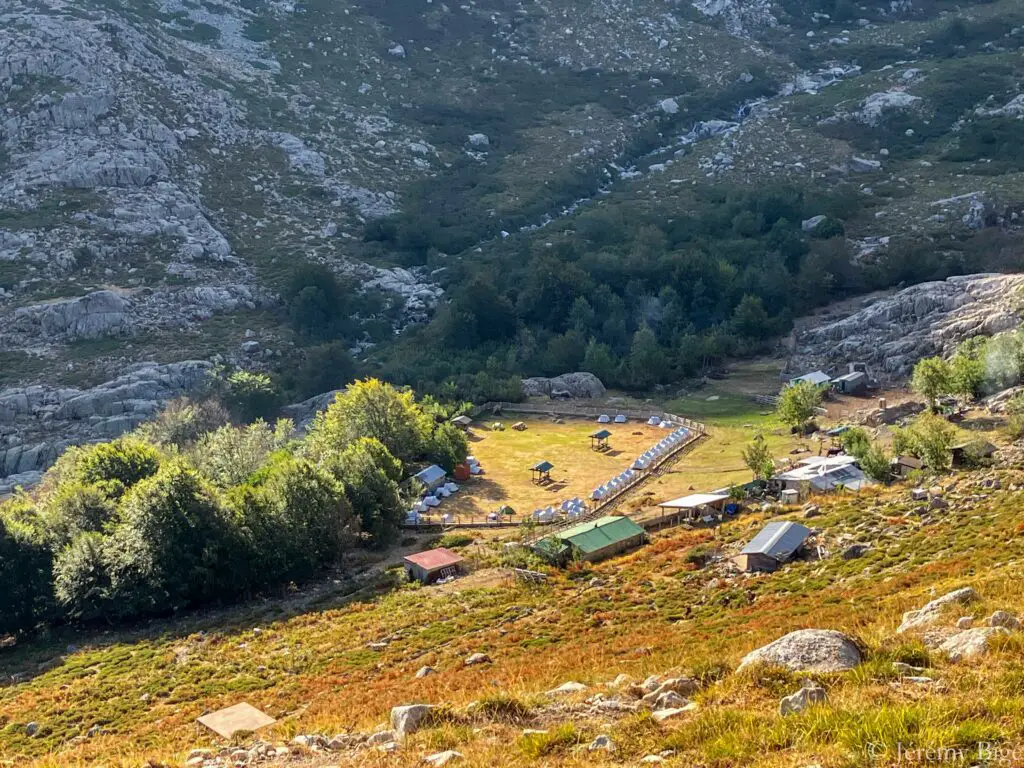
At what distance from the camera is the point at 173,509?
41375mm

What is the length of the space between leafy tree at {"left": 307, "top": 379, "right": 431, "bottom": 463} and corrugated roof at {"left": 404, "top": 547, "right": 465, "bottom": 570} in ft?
51.4

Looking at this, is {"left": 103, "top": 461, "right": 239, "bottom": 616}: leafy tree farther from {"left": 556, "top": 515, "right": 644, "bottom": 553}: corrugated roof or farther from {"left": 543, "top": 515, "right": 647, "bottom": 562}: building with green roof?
{"left": 556, "top": 515, "right": 644, "bottom": 553}: corrugated roof

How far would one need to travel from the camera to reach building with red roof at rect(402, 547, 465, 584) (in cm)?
4062

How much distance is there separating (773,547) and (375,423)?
31.1 meters

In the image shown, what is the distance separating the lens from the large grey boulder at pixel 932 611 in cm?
1753

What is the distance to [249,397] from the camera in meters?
70.8

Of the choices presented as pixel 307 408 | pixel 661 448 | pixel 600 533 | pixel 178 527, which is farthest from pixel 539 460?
pixel 178 527

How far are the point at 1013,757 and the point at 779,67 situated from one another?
130m

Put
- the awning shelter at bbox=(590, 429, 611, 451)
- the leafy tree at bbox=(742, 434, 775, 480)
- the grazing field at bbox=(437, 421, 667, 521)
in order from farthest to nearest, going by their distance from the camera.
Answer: the awning shelter at bbox=(590, 429, 611, 451) → the grazing field at bbox=(437, 421, 667, 521) → the leafy tree at bbox=(742, 434, 775, 480)

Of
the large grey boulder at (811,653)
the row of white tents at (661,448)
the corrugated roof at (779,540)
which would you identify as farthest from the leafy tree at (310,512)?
the large grey boulder at (811,653)

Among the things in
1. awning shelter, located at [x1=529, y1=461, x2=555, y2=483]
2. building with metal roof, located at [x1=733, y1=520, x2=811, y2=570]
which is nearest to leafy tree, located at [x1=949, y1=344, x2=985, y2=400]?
awning shelter, located at [x1=529, y1=461, x2=555, y2=483]

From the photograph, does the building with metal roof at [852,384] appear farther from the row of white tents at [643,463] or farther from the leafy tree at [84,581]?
the leafy tree at [84,581]

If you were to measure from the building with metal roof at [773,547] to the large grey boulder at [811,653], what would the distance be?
1732cm

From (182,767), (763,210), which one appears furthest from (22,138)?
(182,767)
